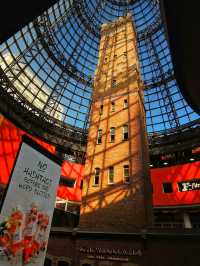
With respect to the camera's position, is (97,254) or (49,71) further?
(49,71)

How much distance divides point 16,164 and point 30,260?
3142mm

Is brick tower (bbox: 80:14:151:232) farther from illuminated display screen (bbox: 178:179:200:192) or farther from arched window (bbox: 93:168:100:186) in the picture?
illuminated display screen (bbox: 178:179:200:192)

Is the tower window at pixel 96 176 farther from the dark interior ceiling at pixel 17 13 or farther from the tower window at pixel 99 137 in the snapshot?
the dark interior ceiling at pixel 17 13

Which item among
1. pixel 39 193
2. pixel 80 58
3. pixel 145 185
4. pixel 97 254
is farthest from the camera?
pixel 80 58

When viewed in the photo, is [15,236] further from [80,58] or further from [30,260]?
[80,58]

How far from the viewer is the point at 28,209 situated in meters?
6.82

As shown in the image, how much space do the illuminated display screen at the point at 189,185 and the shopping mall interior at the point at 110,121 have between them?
16 cm

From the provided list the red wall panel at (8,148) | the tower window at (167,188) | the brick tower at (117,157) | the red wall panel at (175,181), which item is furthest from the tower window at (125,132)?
the red wall panel at (8,148)

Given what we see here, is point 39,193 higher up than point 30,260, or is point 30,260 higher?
point 39,193

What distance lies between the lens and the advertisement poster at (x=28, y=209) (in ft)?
20.1

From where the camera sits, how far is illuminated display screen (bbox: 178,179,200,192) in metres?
31.5

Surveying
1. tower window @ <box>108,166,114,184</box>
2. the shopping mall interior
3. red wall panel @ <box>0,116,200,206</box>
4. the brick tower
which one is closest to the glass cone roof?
the shopping mall interior

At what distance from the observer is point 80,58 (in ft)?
149

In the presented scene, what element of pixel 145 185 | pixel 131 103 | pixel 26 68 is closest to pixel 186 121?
pixel 131 103
